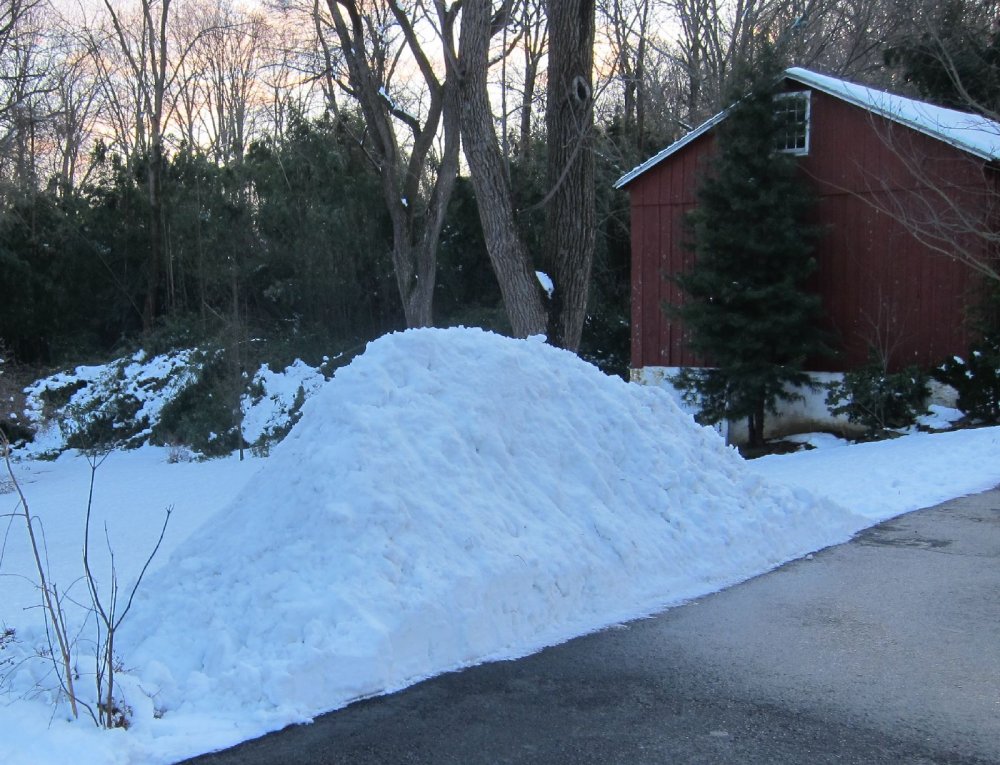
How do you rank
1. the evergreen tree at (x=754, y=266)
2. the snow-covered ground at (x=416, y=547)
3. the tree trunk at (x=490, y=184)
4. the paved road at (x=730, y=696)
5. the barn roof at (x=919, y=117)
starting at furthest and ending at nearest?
the evergreen tree at (x=754, y=266) < the barn roof at (x=919, y=117) < the tree trunk at (x=490, y=184) < the snow-covered ground at (x=416, y=547) < the paved road at (x=730, y=696)

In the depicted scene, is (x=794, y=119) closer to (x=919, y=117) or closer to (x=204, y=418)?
(x=919, y=117)

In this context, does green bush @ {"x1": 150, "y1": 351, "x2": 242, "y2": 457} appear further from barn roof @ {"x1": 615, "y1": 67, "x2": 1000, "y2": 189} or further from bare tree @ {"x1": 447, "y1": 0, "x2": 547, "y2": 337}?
barn roof @ {"x1": 615, "y1": 67, "x2": 1000, "y2": 189}

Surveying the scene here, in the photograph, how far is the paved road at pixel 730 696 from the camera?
3.97m

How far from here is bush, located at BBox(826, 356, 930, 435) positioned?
16094 mm

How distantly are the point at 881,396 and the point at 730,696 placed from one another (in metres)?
13.0

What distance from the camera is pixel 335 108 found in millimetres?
23547

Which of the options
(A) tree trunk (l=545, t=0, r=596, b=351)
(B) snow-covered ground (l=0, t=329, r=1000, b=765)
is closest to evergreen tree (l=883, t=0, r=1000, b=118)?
(A) tree trunk (l=545, t=0, r=596, b=351)

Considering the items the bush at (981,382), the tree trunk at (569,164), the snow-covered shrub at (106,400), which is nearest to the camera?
the tree trunk at (569,164)

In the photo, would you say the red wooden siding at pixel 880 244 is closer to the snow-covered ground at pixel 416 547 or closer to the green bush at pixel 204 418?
the snow-covered ground at pixel 416 547

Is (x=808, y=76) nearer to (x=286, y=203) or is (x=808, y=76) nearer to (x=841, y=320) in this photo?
(x=841, y=320)

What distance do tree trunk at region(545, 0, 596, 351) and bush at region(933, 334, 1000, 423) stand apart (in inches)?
283

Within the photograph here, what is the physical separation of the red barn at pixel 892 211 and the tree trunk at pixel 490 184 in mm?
6938

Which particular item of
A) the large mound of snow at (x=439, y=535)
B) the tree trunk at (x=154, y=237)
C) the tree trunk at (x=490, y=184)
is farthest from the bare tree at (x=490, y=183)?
the tree trunk at (x=154, y=237)

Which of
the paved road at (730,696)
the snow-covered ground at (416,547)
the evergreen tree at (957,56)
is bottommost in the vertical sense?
the paved road at (730,696)
